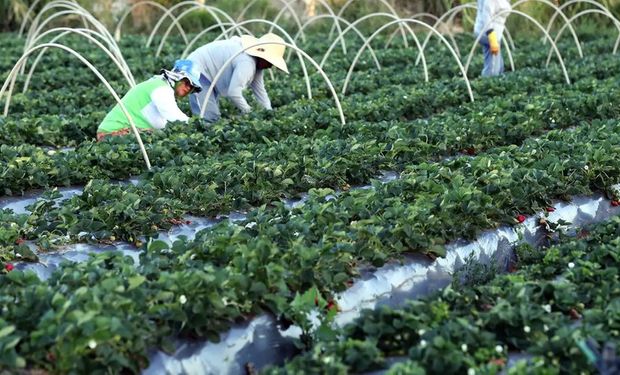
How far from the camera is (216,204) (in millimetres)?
6617

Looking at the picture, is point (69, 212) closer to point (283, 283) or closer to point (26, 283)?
point (26, 283)

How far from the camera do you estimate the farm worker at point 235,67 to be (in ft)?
32.0

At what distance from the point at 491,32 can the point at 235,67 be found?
505 centimetres

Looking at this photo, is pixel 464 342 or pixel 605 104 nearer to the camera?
pixel 464 342

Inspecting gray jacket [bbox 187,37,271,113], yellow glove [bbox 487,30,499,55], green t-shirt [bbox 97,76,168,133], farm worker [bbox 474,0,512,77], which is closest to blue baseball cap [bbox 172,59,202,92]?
green t-shirt [bbox 97,76,168,133]

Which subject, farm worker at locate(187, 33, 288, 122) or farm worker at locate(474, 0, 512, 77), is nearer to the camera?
farm worker at locate(187, 33, 288, 122)

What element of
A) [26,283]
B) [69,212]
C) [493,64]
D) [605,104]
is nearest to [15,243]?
[69,212]

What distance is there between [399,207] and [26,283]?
2.11m

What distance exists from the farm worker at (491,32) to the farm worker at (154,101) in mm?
5284

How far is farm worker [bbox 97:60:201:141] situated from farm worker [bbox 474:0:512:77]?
208 inches

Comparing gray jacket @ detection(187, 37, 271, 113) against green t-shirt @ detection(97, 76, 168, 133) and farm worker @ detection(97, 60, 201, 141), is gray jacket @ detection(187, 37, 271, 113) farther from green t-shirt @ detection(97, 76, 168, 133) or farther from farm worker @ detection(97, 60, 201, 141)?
green t-shirt @ detection(97, 76, 168, 133)

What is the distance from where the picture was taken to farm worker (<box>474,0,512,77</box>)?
13.6 meters

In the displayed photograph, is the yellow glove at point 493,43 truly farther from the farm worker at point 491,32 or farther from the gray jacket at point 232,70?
the gray jacket at point 232,70

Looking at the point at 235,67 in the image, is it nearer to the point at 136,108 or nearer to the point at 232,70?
the point at 232,70
